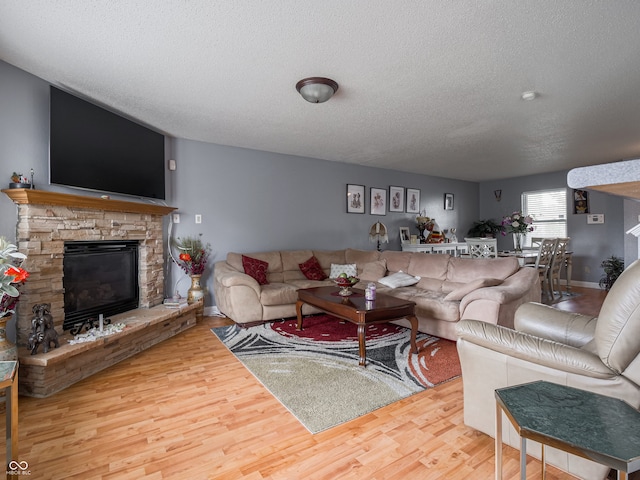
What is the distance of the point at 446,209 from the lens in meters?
7.44

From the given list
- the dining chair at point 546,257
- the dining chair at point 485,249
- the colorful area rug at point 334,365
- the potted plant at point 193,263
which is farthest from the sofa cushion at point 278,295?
the dining chair at point 546,257

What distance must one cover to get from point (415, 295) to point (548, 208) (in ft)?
16.8

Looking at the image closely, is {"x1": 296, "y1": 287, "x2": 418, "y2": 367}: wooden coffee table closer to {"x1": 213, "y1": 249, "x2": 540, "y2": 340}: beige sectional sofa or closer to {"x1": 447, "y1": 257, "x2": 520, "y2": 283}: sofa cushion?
{"x1": 213, "y1": 249, "x2": 540, "y2": 340}: beige sectional sofa

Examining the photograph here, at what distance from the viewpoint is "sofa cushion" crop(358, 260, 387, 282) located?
15.4 ft

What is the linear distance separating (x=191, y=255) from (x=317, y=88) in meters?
2.59

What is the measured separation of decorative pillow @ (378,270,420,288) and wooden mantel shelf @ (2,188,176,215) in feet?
9.56

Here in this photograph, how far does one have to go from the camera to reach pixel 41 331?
230 cm

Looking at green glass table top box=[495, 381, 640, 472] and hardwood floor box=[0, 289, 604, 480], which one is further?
hardwood floor box=[0, 289, 604, 480]

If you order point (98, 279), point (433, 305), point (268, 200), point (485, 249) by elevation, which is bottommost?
point (433, 305)

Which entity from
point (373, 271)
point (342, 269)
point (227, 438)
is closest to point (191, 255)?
point (342, 269)

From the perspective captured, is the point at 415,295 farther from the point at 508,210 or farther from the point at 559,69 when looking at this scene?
the point at 508,210

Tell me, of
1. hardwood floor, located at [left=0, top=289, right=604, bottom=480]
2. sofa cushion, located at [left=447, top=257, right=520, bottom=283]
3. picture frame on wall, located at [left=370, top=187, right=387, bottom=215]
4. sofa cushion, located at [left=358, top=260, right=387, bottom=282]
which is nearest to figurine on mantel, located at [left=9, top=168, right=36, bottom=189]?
hardwood floor, located at [left=0, top=289, right=604, bottom=480]

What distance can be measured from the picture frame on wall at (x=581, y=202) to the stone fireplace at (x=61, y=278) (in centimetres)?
737

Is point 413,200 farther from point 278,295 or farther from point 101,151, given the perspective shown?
point 101,151
